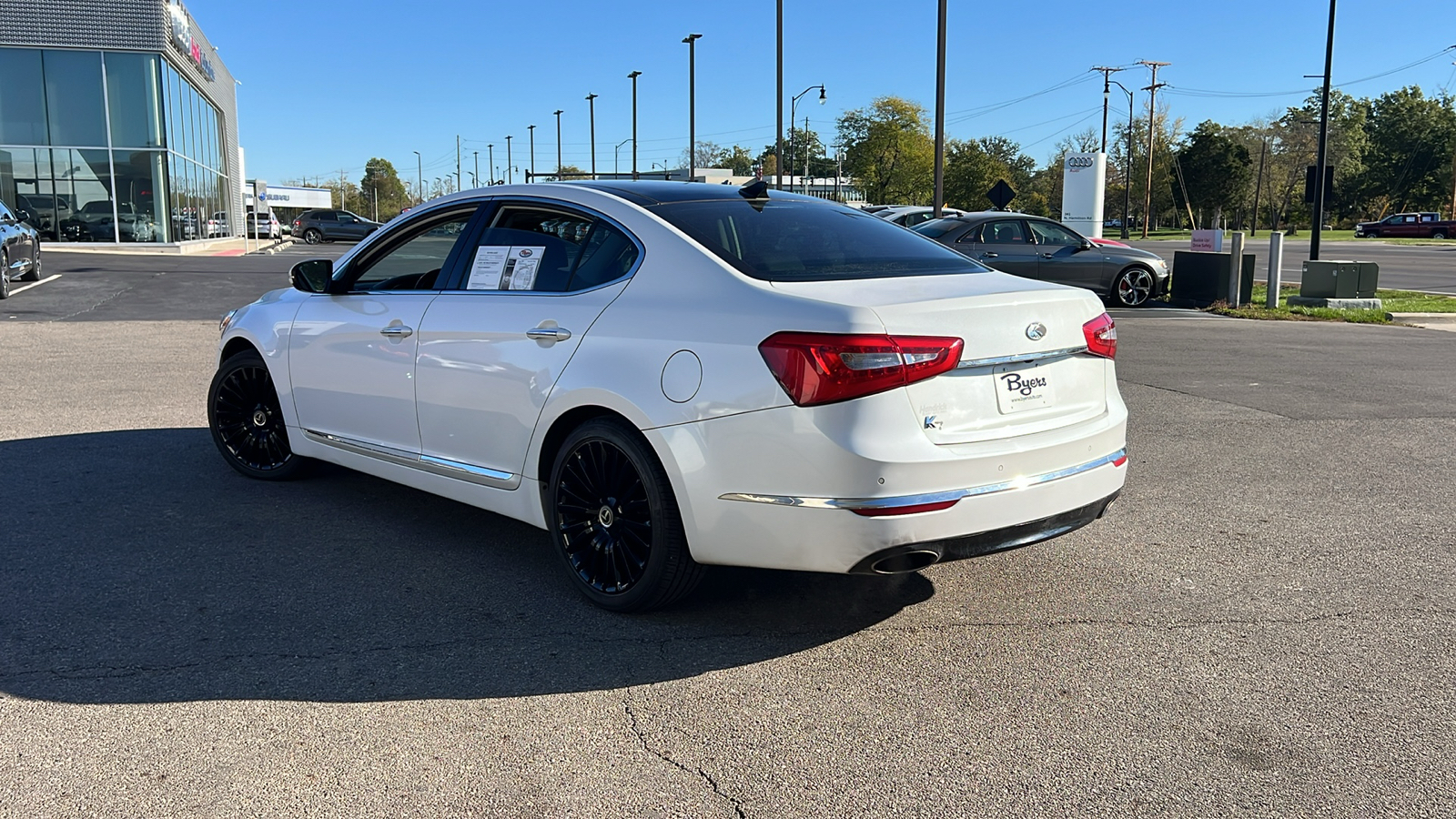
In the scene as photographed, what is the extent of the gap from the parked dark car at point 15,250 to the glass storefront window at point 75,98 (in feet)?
49.4

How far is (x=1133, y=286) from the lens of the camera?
19.5 meters

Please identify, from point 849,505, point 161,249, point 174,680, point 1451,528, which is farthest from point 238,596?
point 161,249

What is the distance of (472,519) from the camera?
5.51 meters

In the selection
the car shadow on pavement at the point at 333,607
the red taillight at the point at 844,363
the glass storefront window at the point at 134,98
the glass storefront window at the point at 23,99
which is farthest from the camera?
the glass storefront window at the point at 134,98

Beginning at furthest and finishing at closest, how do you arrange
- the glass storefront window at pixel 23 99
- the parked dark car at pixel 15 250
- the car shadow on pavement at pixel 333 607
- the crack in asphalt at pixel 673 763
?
the glass storefront window at pixel 23 99 < the parked dark car at pixel 15 250 < the car shadow on pavement at pixel 333 607 < the crack in asphalt at pixel 673 763

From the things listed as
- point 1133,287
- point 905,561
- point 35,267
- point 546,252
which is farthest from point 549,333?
point 35,267

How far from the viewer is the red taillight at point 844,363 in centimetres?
352

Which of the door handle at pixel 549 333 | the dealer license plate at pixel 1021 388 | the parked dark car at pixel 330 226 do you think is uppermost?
the parked dark car at pixel 330 226

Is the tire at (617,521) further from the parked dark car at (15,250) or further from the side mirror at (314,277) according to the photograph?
the parked dark car at (15,250)

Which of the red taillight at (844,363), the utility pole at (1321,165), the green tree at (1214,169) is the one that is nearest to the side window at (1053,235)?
the utility pole at (1321,165)

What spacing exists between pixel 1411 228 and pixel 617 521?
8086 centimetres

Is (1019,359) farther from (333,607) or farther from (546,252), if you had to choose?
(333,607)

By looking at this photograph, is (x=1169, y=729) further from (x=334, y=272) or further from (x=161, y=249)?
(x=161, y=249)

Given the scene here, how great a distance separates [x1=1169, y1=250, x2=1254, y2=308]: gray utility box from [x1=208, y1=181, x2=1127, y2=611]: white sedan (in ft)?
53.8
